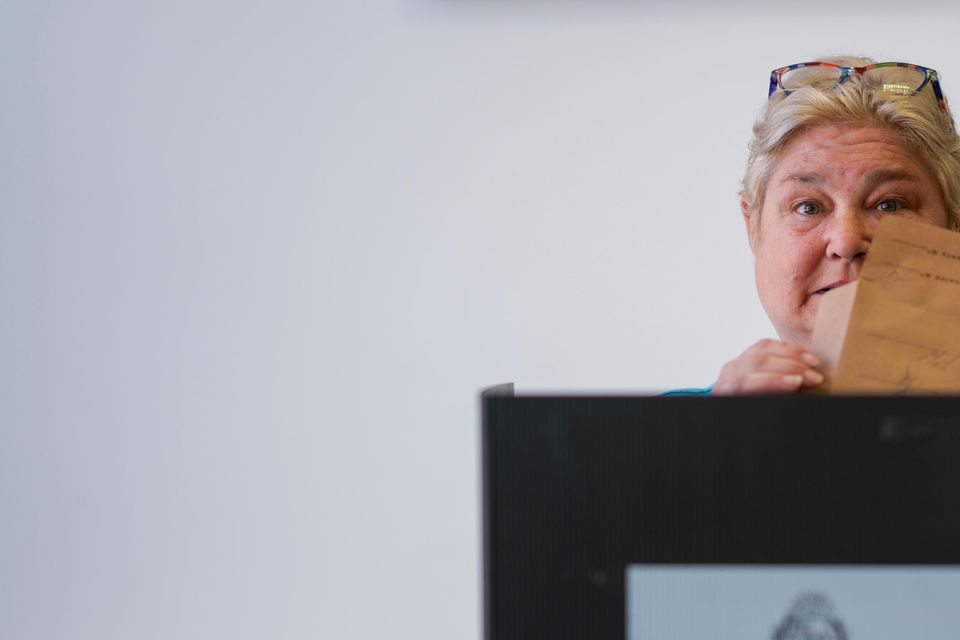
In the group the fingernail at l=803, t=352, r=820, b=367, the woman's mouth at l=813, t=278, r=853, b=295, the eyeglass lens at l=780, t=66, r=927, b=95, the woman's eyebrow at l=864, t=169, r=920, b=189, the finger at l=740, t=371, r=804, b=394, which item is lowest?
the finger at l=740, t=371, r=804, b=394

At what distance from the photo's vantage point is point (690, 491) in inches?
19.3

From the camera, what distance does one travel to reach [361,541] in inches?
74.0

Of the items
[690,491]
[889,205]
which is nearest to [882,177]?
[889,205]

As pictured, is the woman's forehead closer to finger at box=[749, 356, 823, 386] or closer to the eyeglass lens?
the eyeglass lens

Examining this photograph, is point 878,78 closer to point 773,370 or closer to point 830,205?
point 830,205

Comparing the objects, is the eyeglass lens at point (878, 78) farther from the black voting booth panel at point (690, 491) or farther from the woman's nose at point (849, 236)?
the black voting booth panel at point (690, 491)

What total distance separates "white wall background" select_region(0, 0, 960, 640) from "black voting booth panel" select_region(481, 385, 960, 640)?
134cm

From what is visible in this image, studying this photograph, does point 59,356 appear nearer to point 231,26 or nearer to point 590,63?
point 231,26

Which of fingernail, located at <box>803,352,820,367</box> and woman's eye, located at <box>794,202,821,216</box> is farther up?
woman's eye, located at <box>794,202,821,216</box>

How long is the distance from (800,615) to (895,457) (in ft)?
0.28

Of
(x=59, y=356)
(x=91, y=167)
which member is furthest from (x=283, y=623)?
(x=91, y=167)

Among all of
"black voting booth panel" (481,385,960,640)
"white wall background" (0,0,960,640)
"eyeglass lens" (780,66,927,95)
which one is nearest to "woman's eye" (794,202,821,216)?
"eyeglass lens" (780,66,927,95)

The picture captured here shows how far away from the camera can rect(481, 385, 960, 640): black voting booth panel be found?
0.48m

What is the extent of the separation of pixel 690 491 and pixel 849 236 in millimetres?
724
